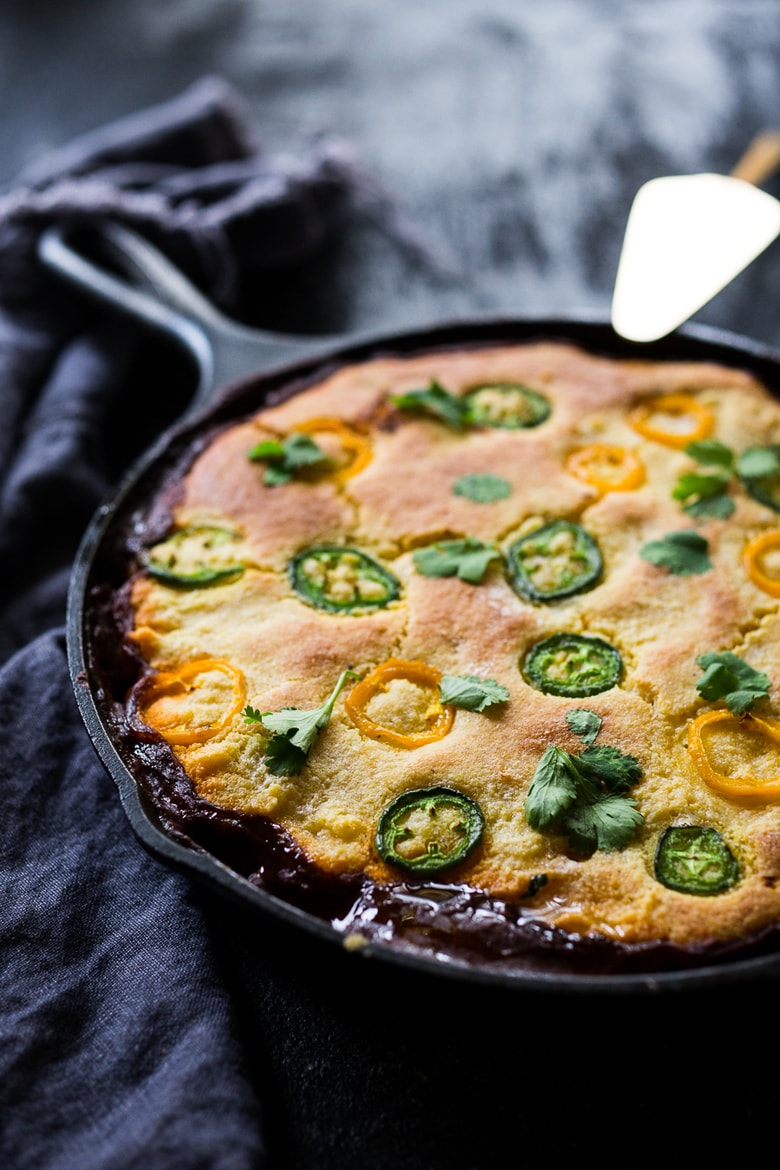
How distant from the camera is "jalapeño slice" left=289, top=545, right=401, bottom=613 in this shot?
321 centimetres

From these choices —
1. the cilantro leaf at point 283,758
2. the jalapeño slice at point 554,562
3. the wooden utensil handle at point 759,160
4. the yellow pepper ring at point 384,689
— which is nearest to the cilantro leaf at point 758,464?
the jalapeño slice at point 554,562

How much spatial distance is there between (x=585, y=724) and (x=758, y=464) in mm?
1211

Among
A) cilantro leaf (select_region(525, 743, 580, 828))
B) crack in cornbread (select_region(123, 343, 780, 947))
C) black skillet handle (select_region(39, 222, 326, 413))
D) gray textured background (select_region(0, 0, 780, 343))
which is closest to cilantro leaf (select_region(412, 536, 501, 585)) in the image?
crack in cornbread (select_region(123, 343, 780, 947))

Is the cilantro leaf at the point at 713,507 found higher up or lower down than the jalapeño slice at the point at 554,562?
lower down

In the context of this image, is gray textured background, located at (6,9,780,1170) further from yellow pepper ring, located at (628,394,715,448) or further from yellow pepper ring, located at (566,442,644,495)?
yellow pepper ring, located at (566,442,644,495)

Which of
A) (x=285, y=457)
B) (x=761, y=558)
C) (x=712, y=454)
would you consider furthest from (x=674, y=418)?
(x=285, y=457)

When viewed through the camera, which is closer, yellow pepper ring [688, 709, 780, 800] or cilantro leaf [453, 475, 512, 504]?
yellow pepper ring [688, 709, 780, 800]

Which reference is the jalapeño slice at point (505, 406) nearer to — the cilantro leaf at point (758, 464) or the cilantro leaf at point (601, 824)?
the cilantro leaf at point (758, 464)

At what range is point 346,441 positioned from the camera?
3.69m

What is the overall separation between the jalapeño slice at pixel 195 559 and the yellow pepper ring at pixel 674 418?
4.60 ft

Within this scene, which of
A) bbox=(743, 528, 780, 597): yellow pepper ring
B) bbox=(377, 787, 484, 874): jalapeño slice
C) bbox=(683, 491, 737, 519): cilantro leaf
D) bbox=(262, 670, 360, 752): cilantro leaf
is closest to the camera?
bbox=(377, 787, 484, 874): jalapeño slice

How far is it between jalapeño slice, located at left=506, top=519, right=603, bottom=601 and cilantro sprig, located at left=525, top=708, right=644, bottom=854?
1.85 ft

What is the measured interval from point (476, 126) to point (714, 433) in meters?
3.11

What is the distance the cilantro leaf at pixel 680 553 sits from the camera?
10.6 feet
